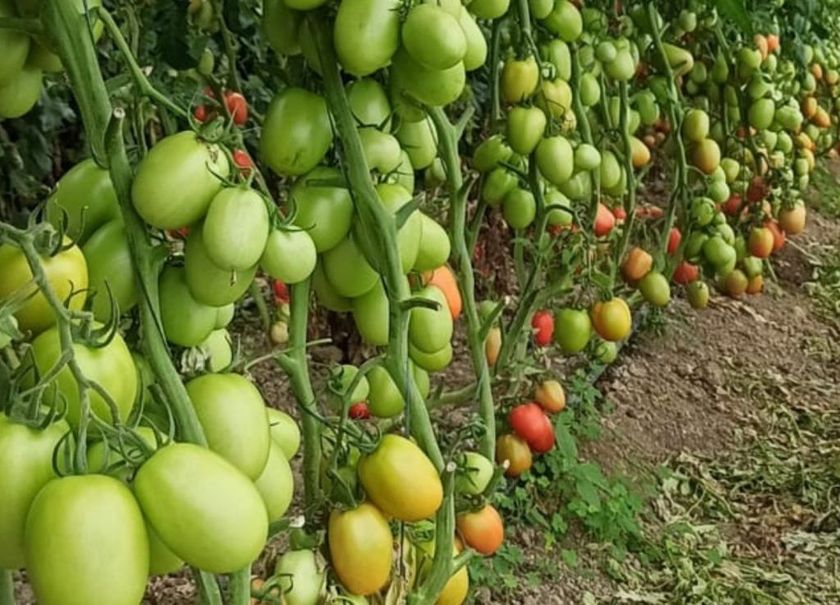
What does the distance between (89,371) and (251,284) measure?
0.57 metres

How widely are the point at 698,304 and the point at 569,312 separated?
3.03ft

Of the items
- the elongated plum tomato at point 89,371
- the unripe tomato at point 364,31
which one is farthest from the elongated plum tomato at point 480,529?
the elongated plum tomato at point 89,371

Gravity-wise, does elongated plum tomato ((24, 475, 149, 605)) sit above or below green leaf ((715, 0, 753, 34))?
above

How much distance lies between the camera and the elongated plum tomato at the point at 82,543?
1.81ft

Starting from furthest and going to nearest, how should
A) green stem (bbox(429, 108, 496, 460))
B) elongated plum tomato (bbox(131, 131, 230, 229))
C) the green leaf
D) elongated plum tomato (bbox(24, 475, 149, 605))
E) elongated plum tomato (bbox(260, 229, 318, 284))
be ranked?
1. the green leaf
2. green stem (bbox(429, 108, 496, 460))
3. elongated plum tomato (bbox(260, 229, 318, 284))
4. elongated plum tomato (bbox(131, 131, 230, 229))
5. elongated plum tomato (bbox(24, 475, 149, 605))

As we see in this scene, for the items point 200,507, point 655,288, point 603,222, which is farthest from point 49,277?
point 655,288

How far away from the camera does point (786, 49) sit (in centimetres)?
330

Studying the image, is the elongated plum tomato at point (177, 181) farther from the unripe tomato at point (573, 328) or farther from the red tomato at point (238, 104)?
the unripe tomato at point (573, 328)

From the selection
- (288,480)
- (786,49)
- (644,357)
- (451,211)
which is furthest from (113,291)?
(786,49)

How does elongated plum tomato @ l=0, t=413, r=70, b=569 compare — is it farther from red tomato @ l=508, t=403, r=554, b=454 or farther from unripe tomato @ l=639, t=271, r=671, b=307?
unripe tomato @ l=639, t=271, r=671, b=307

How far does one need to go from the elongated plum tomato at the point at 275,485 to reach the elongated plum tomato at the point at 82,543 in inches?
8.9

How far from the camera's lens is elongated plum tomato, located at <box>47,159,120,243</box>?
0.75 meters

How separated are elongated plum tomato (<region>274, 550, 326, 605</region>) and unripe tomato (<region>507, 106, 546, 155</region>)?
871 millimetres

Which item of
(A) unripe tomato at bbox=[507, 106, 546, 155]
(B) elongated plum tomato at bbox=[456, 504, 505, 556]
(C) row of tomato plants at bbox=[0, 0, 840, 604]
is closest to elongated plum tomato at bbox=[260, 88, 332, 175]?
(C) row of tomato plants at bbox=[0, 0, 840, 604]
